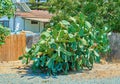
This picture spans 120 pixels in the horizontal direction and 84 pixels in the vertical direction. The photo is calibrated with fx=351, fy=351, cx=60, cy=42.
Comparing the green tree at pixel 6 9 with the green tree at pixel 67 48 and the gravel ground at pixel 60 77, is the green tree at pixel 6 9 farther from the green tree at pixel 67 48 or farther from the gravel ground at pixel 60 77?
the gravel ground at pixel 60 77

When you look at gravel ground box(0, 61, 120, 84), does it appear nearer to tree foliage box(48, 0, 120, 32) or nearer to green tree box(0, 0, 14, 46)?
green tree box(0, 0, 14, 46)

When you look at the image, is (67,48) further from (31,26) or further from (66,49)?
(31,26)

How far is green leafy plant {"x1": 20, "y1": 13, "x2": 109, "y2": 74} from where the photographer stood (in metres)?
13.4

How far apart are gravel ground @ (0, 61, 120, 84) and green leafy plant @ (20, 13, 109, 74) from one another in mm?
412

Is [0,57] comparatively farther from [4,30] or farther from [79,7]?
[79,7]

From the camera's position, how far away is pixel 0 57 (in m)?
16.7

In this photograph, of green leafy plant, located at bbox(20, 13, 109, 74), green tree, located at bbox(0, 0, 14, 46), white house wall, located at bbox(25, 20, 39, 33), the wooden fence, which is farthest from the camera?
white house wall, located at bbox(25, 20, 39, 33)

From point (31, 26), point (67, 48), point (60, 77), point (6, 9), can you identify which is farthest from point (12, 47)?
point (31, 26)

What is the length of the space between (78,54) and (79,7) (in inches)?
265

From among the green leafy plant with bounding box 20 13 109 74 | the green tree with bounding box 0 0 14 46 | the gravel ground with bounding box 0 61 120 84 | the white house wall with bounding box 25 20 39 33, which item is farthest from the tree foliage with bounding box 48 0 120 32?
the white house wall with bounding box 25 20 39 33

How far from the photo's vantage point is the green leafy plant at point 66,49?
13.4 metres

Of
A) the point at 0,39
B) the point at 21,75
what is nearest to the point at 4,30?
the point at 0,39

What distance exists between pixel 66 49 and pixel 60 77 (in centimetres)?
137

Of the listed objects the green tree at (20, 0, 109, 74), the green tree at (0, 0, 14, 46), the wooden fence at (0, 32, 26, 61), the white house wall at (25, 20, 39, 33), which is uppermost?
the green tree at (0, 0, 14, 46)
